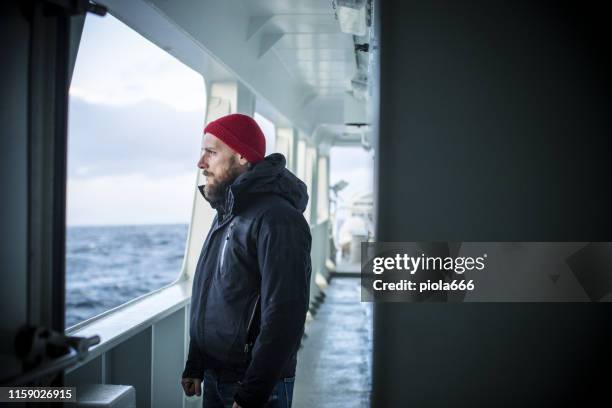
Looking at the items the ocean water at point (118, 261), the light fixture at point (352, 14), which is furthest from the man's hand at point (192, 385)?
the ocean water at point (118, 261)

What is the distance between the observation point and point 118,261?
98562 millimetres

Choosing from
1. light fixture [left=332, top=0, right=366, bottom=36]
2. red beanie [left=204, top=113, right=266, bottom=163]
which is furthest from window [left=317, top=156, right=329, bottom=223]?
red beanie [left=204, top=113, right=266, bottom=163]

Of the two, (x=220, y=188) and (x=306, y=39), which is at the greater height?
(x=306, y=39)

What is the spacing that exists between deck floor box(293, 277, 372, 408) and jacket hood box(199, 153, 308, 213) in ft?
3.06

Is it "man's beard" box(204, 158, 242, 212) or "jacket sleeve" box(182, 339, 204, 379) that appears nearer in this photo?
"jacket sleeve" box(182, 339, 204, 379)

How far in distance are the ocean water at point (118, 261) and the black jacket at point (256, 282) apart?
79244mm

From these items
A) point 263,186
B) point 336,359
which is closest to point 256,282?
point 263,186

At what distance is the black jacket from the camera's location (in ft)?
5.04

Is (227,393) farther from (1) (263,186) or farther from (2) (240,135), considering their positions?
(2) (240,135)

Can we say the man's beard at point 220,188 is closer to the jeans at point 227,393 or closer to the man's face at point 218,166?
the man's face at point 218,166

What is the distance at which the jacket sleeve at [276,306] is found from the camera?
1.53m

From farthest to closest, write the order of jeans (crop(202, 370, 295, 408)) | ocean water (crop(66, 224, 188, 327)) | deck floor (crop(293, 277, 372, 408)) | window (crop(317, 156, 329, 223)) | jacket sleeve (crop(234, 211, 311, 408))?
ocean water (crop(66, 224, 188, 327)), window (crop(317, 156, 329, 223)), deck floor (crop(293, 277, 372, 408)), jeans (crop(202, 370, 295, 408)), jacket sleeve (crop(234, 211, 311, 408))

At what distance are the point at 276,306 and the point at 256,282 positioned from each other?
0.56 ft

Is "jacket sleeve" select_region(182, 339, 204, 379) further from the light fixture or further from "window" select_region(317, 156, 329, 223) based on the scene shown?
"window" select_region(317, 156, 329, 223)
